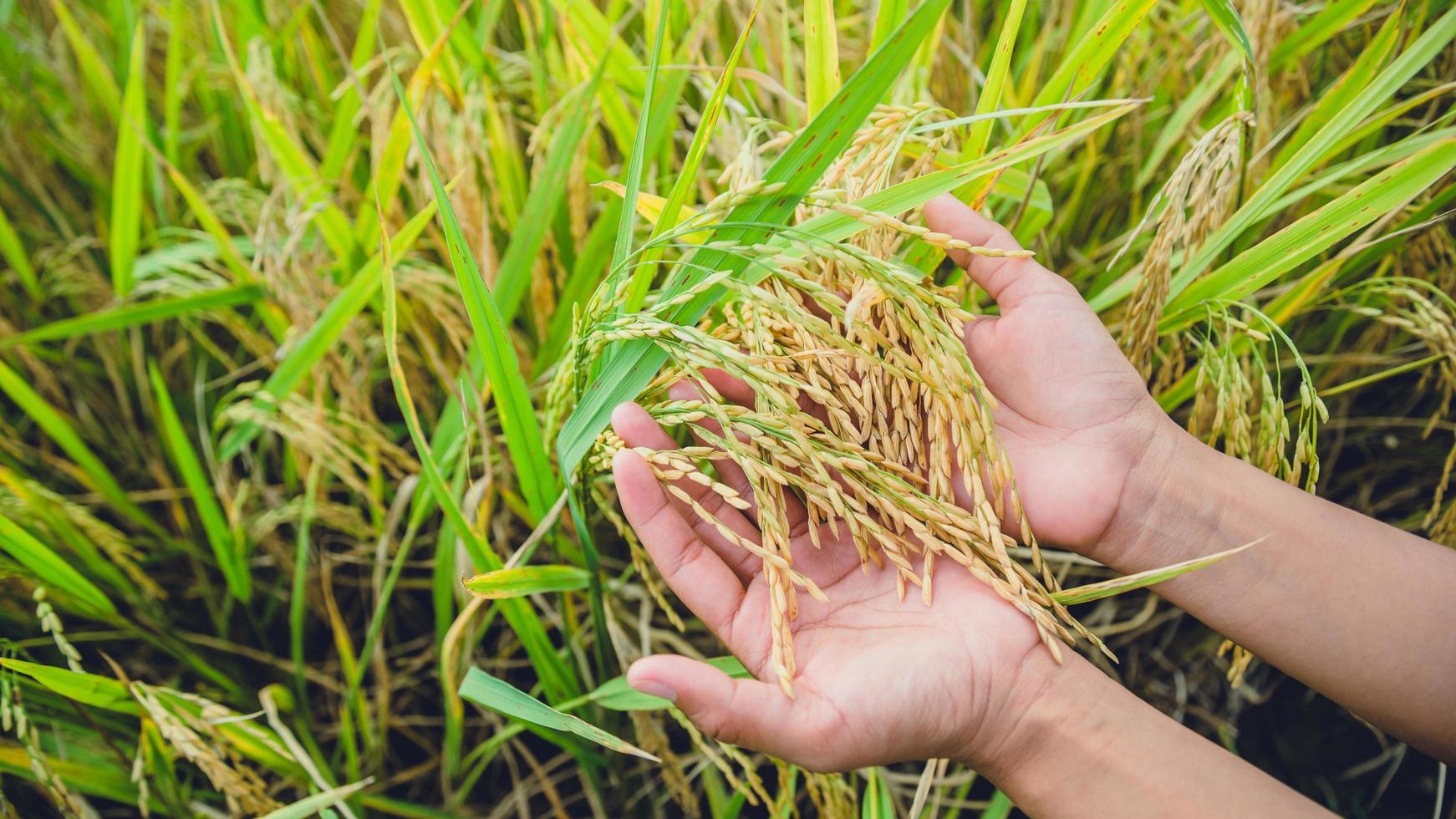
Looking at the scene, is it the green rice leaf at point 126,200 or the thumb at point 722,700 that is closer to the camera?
the thumb at point 722,700

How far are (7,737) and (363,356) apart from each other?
854 millimetres

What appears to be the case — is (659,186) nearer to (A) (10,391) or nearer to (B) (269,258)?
(B) (269,258)

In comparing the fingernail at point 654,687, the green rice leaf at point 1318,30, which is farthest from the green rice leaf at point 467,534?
the green rice leaf at point 1318,30

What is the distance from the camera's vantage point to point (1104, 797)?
0.97 metres

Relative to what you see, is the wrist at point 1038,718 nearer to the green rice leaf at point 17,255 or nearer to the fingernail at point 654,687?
the fingernail at point 654,687

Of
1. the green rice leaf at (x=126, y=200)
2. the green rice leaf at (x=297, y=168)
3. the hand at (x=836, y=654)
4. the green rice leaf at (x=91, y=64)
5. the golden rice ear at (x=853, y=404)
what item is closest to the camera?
the golden rice ear at (x=853, y=404)

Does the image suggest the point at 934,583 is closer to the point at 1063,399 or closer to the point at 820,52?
the point at 1063,399

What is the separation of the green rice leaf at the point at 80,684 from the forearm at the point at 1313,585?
153 centimetres

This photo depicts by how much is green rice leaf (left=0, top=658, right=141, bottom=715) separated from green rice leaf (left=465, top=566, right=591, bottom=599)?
1.90 ft

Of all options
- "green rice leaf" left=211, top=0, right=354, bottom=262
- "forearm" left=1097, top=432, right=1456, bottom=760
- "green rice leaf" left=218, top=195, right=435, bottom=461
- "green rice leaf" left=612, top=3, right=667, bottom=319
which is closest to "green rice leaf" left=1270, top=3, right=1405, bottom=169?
"forearm" left=1097, top=432, right=1456, bottom=760

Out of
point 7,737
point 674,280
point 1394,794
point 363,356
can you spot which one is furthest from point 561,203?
point 1394,794

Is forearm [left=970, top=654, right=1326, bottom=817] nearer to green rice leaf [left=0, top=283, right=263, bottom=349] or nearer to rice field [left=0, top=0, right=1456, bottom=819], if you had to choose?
rice field [left=0, top=0, right=1456, bottom=819]

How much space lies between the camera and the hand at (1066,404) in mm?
1090

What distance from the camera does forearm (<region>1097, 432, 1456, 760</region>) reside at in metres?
1.05
